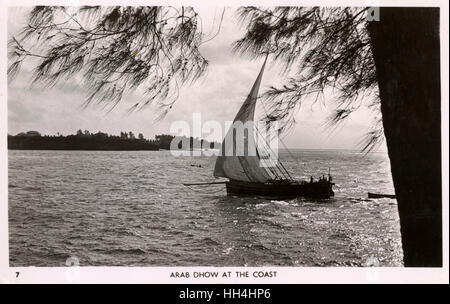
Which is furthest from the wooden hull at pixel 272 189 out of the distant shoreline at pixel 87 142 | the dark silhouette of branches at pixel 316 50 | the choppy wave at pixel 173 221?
the dark silhouette of branches at pixel 316 50

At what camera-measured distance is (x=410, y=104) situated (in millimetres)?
1567

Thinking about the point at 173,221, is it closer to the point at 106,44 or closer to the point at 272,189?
the point at 272,189

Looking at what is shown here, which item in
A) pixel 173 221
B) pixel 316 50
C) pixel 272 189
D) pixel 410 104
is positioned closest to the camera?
pixel 410 104

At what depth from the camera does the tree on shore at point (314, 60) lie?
158cm

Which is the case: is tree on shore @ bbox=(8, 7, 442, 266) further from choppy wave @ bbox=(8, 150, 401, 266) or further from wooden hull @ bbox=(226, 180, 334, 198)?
wooden hull @ bbox=(226, 180, 334, 198)

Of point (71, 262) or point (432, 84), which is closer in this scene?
point (432, 84)

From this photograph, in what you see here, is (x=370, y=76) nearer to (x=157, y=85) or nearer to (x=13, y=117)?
(x=157, y=85)

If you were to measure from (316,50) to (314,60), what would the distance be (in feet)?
0.17

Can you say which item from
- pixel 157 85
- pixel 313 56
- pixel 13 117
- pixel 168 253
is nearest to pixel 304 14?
pixel 313 56

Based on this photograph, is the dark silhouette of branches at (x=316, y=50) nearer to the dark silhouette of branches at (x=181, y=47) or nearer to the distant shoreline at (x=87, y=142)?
the dark silhouette of branches at (x=181, y=47)

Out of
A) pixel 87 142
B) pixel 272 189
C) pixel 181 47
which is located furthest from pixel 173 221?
pixel 181 47

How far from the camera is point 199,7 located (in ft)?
8.35

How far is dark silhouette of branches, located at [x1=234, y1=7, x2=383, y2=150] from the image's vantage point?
2.08 meters
